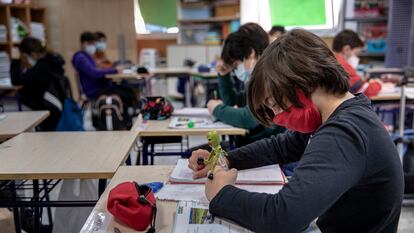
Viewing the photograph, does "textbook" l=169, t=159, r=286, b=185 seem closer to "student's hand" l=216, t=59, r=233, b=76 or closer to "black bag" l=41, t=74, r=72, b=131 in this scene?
"student's hand" l=216, t=59, r=233, b=76

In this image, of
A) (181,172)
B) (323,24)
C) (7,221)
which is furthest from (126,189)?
(323,24)

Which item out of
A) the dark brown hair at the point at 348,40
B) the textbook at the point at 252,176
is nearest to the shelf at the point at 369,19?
the dark brown hair at the point at 348,40

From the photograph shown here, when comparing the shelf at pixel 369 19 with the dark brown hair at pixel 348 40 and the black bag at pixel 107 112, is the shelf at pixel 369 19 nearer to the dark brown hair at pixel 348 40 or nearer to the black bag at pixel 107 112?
the dark brown hair at pixel 348 40

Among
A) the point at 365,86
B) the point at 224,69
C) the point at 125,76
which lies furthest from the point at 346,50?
the point at 125,76

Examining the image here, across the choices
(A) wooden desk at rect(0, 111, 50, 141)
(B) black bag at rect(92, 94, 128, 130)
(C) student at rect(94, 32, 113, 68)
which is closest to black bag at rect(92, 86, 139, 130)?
(B) black bag at rect(92, 94, 128, 130)

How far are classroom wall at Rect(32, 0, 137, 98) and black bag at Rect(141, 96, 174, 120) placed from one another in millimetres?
4477

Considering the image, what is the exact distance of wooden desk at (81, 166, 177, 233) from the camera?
3.31 ft

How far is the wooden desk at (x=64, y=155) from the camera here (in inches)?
54.4

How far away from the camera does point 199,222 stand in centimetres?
100

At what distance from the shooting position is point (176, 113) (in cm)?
250

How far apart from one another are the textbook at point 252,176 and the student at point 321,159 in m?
0.26

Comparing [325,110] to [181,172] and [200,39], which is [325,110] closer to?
[181,172]

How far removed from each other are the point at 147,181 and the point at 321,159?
0.66 metres

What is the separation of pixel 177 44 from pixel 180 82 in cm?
121
